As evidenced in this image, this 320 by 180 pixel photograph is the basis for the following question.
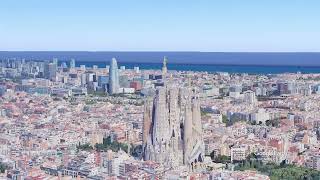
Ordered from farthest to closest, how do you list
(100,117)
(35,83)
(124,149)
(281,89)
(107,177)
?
(35,83), (281,89), (100,117), (124,149), (107,177)

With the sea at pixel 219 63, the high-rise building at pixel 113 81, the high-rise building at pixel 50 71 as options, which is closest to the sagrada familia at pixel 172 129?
the high-rise building at pixel 113 81

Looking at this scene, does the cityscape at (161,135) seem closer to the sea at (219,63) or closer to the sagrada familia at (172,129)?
the sagrada familia at (172,129)

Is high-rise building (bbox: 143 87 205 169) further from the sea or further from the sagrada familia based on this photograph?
the sea

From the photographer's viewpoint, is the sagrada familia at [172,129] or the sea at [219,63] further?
the sea at [219,63]

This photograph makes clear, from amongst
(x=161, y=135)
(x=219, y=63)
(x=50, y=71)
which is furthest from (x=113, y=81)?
(x=219, y=63)

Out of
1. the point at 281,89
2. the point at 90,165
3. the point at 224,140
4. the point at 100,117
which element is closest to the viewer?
the point at 90,165

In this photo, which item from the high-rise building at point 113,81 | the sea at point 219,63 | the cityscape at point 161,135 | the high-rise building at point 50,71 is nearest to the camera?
the cityscape at point 161,135

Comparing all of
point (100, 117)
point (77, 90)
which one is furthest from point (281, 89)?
point (100, 117)

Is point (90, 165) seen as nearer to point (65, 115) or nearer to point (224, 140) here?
point (224, 140)

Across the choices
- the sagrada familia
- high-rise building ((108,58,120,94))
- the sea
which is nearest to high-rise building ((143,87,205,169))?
the sagrada familia

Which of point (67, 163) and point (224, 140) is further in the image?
point (224, 140)
